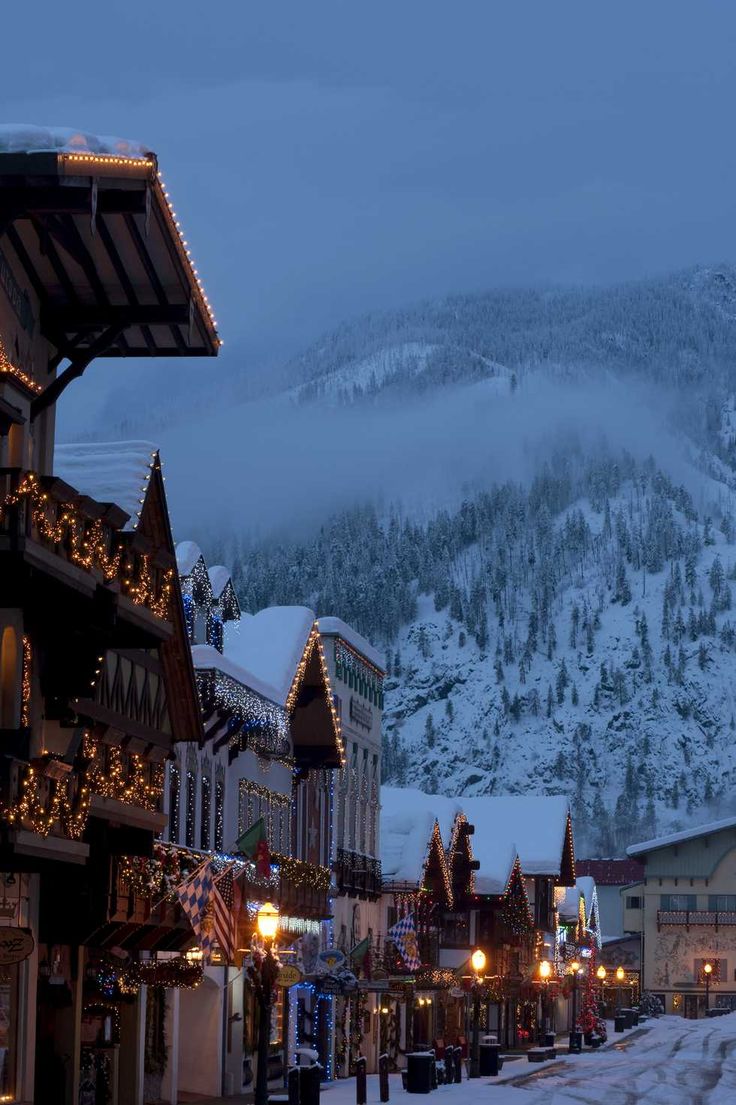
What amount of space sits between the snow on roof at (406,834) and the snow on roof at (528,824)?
2103 centimetres

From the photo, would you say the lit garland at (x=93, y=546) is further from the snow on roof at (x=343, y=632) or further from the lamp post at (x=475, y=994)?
the snow on roof at (x=343, y=632)

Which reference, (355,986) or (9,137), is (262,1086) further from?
(355,986)

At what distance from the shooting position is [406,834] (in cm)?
7325

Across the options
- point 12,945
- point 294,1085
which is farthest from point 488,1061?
point 12,945

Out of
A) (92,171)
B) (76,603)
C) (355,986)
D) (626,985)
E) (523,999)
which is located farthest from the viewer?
(626,985)

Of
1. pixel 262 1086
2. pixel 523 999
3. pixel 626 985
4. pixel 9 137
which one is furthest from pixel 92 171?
pixel 626 985

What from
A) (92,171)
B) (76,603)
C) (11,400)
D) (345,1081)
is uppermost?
(92,171)

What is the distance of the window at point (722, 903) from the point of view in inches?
5984

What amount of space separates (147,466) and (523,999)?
73160 mm

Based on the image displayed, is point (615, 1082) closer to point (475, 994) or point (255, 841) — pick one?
point (475, 994)

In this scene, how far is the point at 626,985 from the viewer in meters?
151

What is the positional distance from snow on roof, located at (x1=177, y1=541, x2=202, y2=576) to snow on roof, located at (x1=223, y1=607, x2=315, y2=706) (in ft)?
19.4

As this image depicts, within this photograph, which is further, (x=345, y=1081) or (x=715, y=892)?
(x=715, y=892)

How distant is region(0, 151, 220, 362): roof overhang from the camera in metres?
23.5
